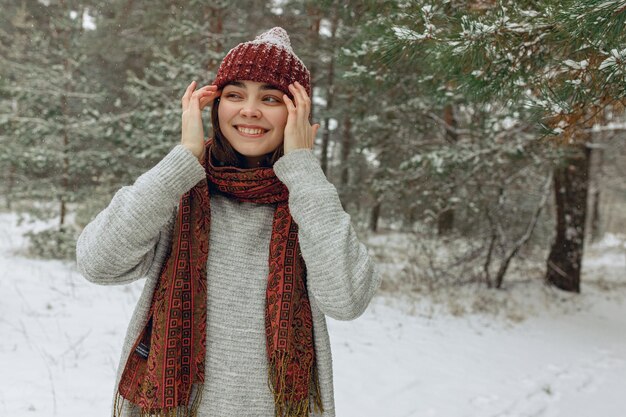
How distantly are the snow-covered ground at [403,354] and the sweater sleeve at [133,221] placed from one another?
239 cm

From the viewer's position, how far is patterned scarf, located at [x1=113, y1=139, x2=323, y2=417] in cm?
147

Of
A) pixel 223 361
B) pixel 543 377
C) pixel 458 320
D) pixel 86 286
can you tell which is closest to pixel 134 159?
pixel 86 286

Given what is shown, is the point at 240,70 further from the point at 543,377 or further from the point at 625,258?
the point at 625,258

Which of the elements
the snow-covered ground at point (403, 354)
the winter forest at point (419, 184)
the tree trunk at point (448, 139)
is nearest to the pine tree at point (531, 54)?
the winter forest at point (419, 184)

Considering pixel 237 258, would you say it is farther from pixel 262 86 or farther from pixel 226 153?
pixel 262 86

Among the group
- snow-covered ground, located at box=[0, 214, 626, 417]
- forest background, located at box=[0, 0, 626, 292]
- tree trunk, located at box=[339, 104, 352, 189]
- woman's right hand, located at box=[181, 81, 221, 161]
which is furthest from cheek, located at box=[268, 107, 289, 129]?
tree trunk, located at box=[339, 104, 352, 189]

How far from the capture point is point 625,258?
1723 cm

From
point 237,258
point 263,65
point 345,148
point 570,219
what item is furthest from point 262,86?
point 345,148

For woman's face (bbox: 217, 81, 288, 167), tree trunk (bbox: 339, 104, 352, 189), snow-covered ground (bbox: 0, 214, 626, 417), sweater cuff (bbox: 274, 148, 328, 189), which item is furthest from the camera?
tree trunk (bbox: 339, 104, 352, 189)

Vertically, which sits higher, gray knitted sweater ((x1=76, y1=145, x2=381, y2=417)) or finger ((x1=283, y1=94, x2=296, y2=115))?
finger ((x1=283, y1=94, x2=296, y2=115))

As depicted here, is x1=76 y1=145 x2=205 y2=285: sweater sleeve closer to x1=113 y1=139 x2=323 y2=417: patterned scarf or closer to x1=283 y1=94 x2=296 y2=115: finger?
x1=113 y1=139 x2=323 y2=417: patterned scarf

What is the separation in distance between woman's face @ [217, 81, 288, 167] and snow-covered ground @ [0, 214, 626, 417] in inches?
106

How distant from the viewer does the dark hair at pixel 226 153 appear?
5.50 ft

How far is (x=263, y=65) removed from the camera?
62.9 inches
